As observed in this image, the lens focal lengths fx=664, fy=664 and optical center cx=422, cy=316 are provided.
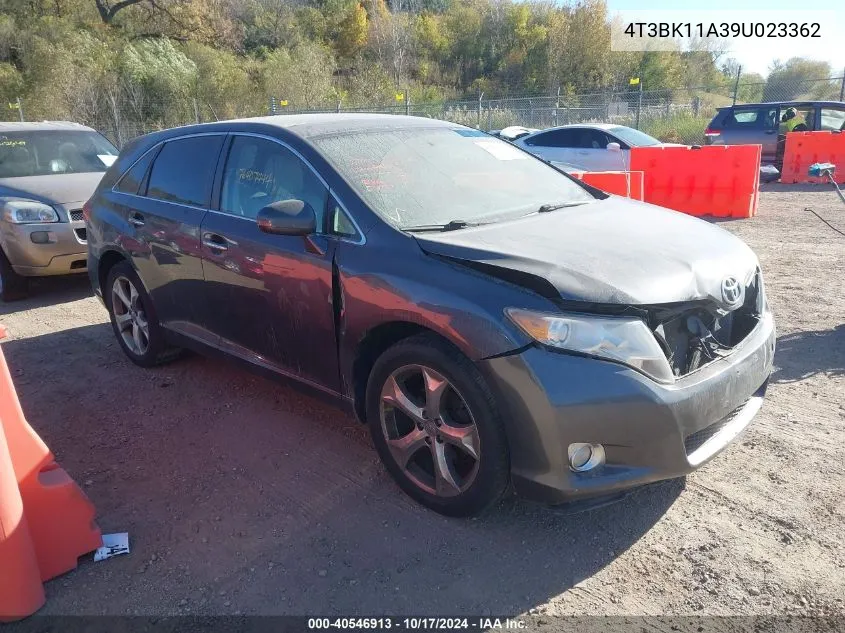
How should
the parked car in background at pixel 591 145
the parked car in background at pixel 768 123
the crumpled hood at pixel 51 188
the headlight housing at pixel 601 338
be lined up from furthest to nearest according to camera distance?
the parked car in background at pixel 768 123
the parked car in background at pixel 591 145
the crumpled hood at pixel 51 188
the headlight housing at pixel 601 338

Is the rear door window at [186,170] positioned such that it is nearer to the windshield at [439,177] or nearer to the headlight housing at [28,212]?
the windshield at [439,177]

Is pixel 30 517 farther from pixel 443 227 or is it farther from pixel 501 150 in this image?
pixel 501 150

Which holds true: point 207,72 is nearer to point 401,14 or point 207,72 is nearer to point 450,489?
point 401,14

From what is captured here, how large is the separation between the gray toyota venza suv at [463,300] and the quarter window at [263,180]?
1 centimetres

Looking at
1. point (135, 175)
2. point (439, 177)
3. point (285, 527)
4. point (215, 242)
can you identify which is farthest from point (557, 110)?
point (285, 527)

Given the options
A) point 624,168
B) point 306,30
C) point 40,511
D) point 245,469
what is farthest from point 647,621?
point 306,30

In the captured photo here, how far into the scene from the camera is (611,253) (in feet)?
9.57

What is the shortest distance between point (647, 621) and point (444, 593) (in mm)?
750

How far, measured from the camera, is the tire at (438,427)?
2711mm

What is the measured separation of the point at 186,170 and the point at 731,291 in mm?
3327

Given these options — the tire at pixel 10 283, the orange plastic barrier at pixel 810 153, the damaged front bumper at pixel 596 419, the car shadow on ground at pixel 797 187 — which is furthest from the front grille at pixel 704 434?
the orange plastic barrier at pixel 810 153

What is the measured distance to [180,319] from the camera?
442 cm

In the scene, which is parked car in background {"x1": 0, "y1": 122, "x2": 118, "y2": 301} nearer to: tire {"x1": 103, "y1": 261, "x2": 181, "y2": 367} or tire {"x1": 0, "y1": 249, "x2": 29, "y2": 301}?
tire {"x1": 0, "y1": 249, "x2": 29, "y2": 301}

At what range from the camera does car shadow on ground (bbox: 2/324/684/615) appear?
2607 millimetres
